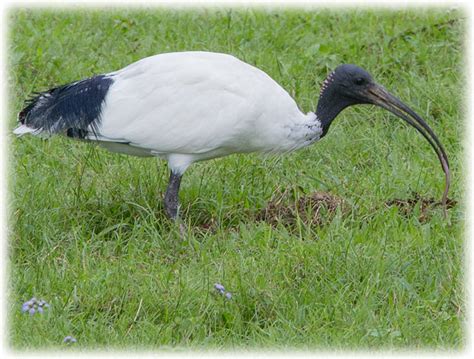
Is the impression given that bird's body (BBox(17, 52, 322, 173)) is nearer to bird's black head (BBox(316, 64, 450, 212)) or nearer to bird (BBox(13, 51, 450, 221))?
bird (BBox(13, 51, 450, 221))

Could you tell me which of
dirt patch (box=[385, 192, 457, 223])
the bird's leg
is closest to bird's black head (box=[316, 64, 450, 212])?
dirt patch (box=[385, 192, 457, 223])

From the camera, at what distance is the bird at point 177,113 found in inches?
280

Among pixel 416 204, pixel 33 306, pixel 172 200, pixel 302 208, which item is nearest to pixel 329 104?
pixel 302 208

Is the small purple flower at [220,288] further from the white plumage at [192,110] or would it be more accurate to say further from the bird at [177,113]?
the white plumage at [192,110]

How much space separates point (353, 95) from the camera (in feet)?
24.8

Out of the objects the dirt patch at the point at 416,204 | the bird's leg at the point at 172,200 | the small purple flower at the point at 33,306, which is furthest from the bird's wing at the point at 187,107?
the small purple flower at the point at 33,306

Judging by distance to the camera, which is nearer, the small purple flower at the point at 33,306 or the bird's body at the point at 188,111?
the small purple flower at the point at 33,306

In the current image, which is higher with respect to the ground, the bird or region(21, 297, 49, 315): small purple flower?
the bird

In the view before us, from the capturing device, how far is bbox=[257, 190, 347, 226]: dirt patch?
706 cm

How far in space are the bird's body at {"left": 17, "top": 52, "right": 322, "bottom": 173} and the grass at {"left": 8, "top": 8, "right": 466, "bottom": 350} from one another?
0.38 metres

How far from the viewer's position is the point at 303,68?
31.0 ft

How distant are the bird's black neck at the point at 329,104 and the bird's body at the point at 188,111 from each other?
0.39 m

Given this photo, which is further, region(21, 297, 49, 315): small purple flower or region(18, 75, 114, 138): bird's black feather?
region(18, 75, 114, 138): bird's black feather

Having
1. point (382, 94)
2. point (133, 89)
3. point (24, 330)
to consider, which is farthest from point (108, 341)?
point (382, 94)
